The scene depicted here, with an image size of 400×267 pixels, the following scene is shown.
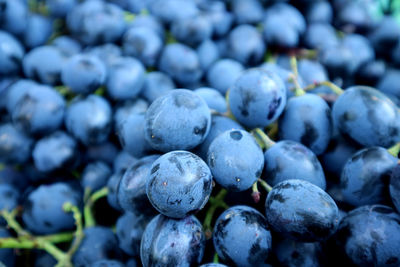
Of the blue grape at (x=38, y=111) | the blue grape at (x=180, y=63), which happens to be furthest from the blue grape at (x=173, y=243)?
the blue grape at (x=180, y=63)

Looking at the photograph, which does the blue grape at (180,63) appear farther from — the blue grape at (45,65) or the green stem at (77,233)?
the green stem at (77,233)

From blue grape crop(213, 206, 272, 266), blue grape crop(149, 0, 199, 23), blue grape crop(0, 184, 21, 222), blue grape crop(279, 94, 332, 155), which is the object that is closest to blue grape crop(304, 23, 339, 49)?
blue grape crop(149, 0, 199, 23)

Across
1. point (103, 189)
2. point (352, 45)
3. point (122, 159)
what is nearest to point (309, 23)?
point (352, 45)

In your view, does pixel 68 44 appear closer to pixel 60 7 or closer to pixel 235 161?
pixel 60 7

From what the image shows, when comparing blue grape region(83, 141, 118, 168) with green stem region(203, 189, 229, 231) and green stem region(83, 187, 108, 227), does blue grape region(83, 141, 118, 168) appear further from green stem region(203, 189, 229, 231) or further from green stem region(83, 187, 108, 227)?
green stem region(203, 189, 229, 231)

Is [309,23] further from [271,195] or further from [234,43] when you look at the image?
[271,195]

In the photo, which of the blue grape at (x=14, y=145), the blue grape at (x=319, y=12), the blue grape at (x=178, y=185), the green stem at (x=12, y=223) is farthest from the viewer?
the blue grape at (x=319, y=12)
